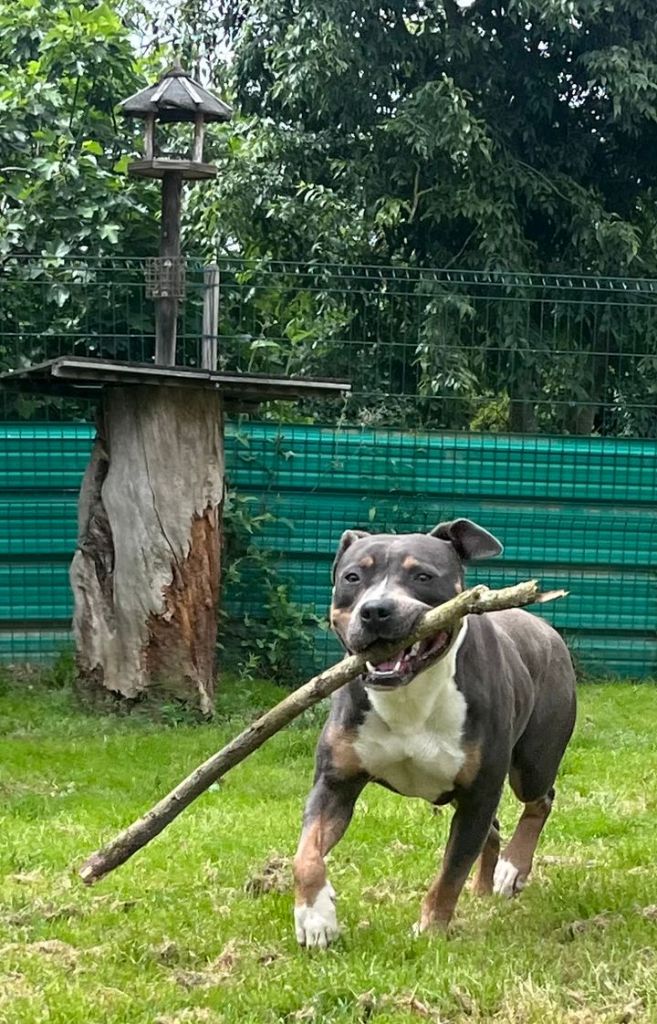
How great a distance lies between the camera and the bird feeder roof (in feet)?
27.3

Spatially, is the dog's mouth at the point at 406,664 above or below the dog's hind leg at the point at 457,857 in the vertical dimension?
above

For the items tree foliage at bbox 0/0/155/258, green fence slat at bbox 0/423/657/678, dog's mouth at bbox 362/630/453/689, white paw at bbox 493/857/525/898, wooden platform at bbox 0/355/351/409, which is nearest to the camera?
dog's mouth at bbox 362/630/453/689

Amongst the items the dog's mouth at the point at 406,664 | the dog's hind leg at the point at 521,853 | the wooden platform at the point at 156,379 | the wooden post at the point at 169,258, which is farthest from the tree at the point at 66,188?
the dog's mouth at the point at 406,664

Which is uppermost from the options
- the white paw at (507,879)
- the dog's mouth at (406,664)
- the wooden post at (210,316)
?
the wooden post at (210,316)

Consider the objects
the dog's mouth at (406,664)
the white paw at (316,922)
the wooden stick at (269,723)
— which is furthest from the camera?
the white paw at (316,922)

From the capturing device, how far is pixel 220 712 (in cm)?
898

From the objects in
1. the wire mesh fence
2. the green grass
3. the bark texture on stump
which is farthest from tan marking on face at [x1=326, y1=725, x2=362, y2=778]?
the wire mesh fence

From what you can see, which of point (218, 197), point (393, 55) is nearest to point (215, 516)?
point (218, 197)

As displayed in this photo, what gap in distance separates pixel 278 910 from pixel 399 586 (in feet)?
4.18

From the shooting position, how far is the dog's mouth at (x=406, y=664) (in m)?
4.24

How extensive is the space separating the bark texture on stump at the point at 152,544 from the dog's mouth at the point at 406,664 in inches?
175

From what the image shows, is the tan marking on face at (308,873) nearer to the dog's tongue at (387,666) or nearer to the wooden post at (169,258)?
the dog's tongue at (387,666)

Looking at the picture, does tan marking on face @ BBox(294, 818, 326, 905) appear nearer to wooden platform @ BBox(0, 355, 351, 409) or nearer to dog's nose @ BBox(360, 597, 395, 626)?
dog's nose @ BBox(360, 597, 395, 626)

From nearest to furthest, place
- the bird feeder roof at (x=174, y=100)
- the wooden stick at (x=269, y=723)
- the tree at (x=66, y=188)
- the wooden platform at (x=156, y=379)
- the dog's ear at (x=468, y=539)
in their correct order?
the wooden stick at (x=269, y=723) < the dog's ear at (x=468, y=539) < the wooden platform at (x=156, y=379) < the bird feeder roof at (x=174, y=100) < the tree at (x=66, y=188)
